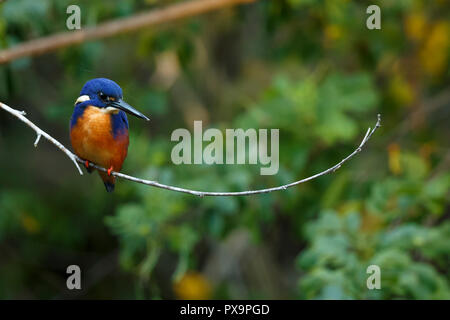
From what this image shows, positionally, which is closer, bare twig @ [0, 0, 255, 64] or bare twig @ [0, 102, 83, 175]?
bare twig @ [0, 102, 83, 175]

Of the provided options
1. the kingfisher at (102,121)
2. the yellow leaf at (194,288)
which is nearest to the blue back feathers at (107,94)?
the kingfisher at (102,121)

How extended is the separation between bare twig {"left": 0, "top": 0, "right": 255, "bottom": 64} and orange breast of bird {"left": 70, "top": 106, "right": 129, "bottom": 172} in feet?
6.37

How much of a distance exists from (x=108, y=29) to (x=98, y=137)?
264 cm

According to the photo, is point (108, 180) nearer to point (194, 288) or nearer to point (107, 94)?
point (107, 94)

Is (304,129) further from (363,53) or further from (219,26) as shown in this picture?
(219,26)

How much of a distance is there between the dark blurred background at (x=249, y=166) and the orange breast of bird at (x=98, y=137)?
1.13 m

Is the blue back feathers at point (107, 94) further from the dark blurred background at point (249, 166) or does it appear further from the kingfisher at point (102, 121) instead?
the dark blurred background at point (249, 166)

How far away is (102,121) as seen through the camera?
1300 mm

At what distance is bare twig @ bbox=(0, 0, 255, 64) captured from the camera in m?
3.35
